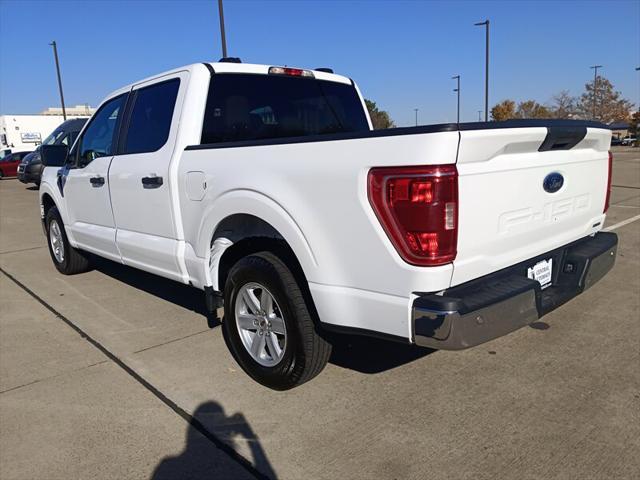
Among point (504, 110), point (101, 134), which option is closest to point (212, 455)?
point (101, 134)

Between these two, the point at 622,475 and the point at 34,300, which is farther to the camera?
the point at 34,300

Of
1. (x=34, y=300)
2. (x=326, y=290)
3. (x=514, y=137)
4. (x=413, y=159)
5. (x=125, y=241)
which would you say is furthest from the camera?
(x=34, y=300)

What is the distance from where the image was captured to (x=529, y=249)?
289 cm

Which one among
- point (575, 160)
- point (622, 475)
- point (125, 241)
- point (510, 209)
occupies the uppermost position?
point (575, 160)

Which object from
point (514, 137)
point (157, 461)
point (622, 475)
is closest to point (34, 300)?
point (157, 461)

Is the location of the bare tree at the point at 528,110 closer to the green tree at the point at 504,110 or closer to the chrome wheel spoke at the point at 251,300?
the green tree at the point at 504,110

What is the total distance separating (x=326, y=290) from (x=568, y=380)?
171 centimetres

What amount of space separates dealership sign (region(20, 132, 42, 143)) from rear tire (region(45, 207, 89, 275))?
61.2m

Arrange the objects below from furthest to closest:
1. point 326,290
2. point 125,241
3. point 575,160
Result: 1. point 125,241
2. point 575,160
3. point 326,290

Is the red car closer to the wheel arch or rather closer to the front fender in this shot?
the front fender

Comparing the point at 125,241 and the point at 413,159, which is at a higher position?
the point at 413,159

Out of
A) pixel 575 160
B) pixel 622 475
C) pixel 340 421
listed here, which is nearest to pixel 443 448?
pixel 340 421

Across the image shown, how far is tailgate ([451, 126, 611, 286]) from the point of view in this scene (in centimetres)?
241

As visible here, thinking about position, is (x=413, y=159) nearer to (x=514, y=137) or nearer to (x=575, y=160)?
(x=514, y=137)
